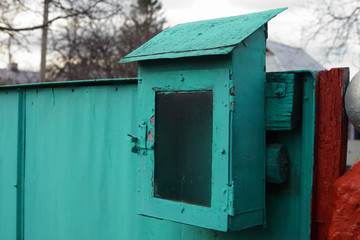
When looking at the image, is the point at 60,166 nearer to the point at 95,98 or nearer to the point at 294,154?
the point at 95,98

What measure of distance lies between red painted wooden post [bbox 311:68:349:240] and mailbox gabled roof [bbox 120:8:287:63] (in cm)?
46

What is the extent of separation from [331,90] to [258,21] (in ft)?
1.69

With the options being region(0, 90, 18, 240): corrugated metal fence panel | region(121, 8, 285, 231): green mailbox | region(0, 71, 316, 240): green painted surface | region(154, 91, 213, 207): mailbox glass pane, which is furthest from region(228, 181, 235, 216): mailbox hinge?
region(0, 90, 18, 240): corrugated metal fence panel

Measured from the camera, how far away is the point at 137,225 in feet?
10.8

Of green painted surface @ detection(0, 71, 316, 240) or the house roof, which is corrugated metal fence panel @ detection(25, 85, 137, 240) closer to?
green painted surface @ detection(0, 71, 316, 240)

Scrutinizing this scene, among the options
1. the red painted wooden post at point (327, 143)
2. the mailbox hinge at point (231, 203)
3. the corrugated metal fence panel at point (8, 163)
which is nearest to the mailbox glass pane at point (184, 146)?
the mailbox hinge at point (231, 203)

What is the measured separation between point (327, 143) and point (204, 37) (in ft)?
2.76

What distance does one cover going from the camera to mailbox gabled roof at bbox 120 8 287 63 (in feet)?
7.66

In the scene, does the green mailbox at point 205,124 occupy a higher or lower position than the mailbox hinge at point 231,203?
higher

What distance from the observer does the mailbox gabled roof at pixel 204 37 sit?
2.33 metres

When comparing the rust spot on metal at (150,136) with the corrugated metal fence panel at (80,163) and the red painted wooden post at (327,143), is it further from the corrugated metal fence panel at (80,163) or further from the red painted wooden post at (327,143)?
the red painted wooden post at (327,143)

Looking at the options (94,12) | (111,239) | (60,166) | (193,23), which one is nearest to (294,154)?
(193,23)

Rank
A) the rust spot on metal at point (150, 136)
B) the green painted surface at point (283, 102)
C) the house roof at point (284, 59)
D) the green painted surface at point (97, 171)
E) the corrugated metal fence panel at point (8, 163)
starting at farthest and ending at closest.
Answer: the house roof at point (284, 59) < the corrugated metal fence panel at point (8, 163) < the rust spot on metal at point (150, 136) < the green painted surface at point (97, 171) < the green painted surface at point (283, 102)

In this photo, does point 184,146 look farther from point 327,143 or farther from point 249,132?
point 327,143
